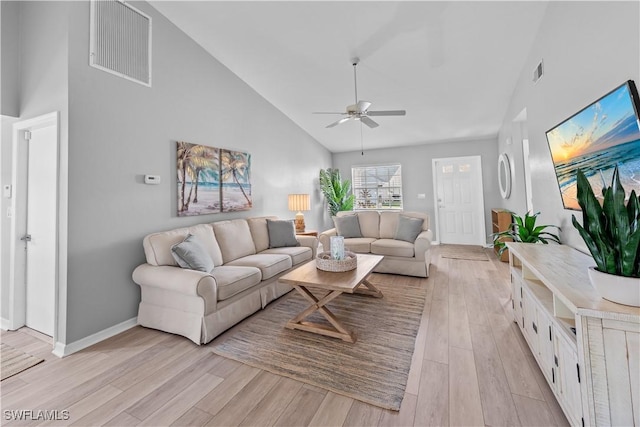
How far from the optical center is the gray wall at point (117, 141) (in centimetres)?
216

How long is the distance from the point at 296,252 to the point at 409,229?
6.10 ft

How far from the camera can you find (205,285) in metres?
2.13

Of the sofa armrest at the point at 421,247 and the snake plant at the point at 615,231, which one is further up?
the snake plant at the point at 615,231

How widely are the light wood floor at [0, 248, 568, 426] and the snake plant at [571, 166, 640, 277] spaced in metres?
0.91

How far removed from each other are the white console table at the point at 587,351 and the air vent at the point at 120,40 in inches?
148

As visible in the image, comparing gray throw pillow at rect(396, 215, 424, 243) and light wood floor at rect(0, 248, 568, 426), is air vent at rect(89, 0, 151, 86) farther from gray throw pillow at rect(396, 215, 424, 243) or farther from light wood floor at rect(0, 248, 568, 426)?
gray throw pillow at rect(396, 215, 424, 243)

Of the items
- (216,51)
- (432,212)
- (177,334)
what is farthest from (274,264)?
(432,212)

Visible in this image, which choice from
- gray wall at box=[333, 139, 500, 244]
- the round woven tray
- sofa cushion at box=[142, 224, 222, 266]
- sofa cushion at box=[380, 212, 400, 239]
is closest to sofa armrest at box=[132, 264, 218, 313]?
sofa cushion at box=[142, 224, 222, 266]

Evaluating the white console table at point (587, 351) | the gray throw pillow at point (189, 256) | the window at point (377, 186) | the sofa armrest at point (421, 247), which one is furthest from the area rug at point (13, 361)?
the window at point (377, 186)

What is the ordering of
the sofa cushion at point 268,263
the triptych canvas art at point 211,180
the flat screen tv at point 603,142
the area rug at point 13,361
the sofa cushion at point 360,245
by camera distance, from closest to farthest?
the flat screen tv at point 603,142 < the area rug at point 13,361 < the sofa cushion at point 268,263 < the triptych canvas art at point 211,180 < the sofa cushion at point 360,245

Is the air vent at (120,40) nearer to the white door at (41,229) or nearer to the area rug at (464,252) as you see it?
the white door at (41,229)

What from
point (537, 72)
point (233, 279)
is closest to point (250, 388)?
point (233, 279)

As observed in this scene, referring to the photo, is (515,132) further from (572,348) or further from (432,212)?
(572,348)

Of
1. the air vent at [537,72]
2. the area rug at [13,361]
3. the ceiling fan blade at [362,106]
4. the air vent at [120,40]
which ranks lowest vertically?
the area rug at [13,361]
